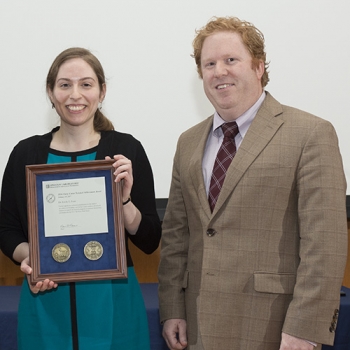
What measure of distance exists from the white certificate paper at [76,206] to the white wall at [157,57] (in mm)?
1286

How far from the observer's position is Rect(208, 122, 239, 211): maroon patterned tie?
205cm

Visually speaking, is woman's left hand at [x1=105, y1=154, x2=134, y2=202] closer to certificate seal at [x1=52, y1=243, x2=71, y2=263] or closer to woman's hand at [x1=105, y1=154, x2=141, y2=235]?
woman's hand at [x1=105, y1=154, x2=141, y2=235]

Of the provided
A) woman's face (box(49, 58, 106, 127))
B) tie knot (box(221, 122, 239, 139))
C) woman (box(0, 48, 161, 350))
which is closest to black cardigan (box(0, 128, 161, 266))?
woman (box(0, 48, 161, 350))

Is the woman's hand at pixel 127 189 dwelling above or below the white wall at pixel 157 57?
below

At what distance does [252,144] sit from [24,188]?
823mm

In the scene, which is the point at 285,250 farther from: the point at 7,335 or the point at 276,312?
the point at 7,335

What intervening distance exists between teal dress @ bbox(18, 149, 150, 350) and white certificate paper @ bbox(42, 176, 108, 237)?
0.21 meters

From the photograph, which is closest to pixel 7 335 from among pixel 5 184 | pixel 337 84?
pixel 5 184

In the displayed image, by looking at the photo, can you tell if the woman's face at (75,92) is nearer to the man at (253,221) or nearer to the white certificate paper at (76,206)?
the white certificate paper at (76,206)

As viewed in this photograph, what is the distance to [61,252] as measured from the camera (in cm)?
198

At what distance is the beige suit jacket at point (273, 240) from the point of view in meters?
1.87

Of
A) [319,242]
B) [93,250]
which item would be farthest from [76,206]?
[319,242]

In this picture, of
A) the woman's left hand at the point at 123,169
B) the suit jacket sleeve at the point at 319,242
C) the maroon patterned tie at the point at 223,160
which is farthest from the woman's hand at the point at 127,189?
the suit jacket sleeve at the point at 319,242

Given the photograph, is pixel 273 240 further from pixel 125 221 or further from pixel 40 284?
pixel 40 284
